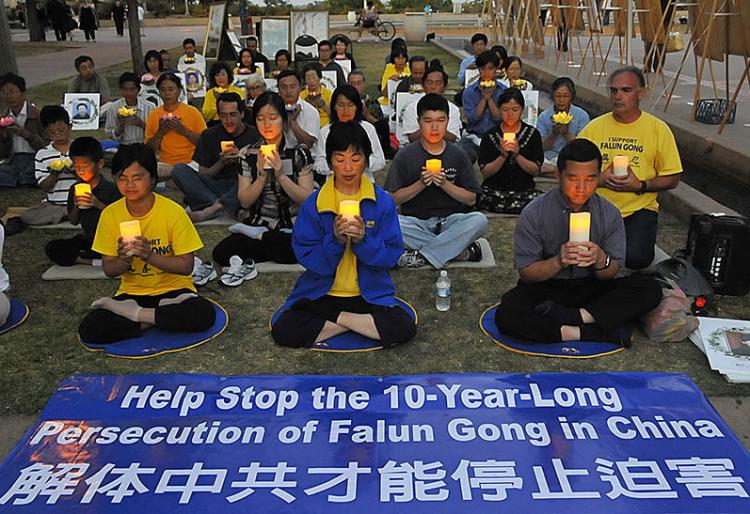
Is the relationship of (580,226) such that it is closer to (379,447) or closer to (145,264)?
(379,447)

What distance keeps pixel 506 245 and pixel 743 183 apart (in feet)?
10.7

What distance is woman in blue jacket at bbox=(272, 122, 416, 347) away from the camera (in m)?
4.36

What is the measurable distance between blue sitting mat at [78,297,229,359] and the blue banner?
0.36 meters

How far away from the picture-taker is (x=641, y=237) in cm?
538

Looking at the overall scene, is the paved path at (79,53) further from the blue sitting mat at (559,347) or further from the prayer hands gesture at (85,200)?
the blue sitting mat at (559,347)

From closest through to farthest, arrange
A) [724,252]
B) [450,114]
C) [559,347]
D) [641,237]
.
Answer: [559,347] → [724,252] → [641,237] → [450,114]

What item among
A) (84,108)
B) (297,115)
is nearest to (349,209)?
(297,115)

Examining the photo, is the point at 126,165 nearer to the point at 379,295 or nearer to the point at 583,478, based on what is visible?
the point at 379,295

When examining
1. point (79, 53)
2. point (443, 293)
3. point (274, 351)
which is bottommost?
point (274, 351)

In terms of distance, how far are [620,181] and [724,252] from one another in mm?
844

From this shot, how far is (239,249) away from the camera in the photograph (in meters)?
5.85

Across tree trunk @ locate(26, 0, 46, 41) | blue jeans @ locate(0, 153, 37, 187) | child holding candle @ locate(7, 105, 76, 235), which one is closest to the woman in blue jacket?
child holding candle @ locate(7, 105, 76, 235)

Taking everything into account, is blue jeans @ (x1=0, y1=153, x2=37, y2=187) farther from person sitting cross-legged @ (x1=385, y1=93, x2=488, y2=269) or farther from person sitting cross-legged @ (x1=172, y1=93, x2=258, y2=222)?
person sitting cross-legged @ (x1=385, y1=93, x2=488, y2=269)

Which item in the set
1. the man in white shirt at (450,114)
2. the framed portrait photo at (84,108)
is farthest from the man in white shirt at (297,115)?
the framed portrait photo at (84,108)
